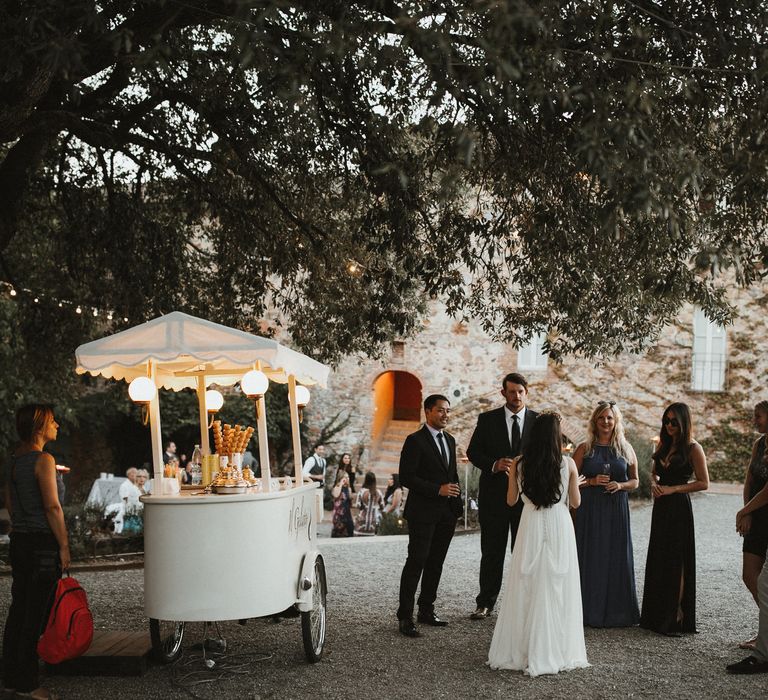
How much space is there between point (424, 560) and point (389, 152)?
3.38 metres

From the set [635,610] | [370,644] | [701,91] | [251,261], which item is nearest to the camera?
[701,91]

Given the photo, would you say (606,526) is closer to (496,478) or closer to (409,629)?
(496,478)

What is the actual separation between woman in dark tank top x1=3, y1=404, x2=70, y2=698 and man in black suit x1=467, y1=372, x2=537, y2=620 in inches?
133

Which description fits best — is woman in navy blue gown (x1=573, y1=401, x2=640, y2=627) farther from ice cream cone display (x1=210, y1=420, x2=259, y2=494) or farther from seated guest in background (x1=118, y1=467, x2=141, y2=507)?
seated guest in background (x1=118, y1=467, x2=141, y2=507)

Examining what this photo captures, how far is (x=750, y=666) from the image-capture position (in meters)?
5.50

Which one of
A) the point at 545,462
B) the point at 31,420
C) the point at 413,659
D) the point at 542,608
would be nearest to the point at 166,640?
the point at 413,659

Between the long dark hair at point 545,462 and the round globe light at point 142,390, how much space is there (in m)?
2.38

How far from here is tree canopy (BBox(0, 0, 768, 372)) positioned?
14.3 feet

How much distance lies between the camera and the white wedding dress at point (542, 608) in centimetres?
541

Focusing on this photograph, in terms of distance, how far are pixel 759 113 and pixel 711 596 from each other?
5.02 m

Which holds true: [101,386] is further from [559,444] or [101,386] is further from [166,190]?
[559,444]

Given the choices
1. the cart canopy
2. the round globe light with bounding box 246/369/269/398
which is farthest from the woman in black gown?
the cart canopy

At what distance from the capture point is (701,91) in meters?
5.29

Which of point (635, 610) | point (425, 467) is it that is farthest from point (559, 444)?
point (635, 610)
